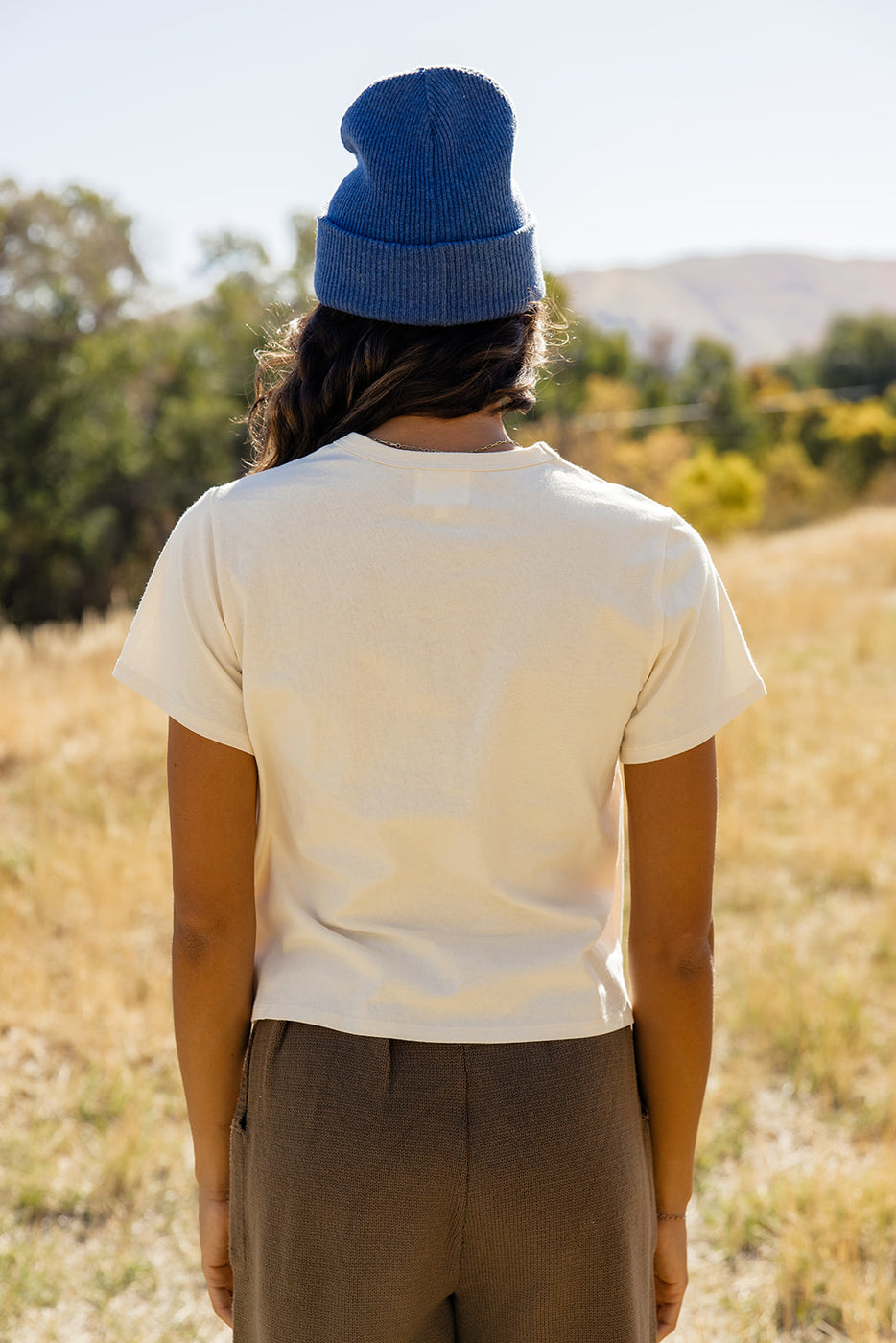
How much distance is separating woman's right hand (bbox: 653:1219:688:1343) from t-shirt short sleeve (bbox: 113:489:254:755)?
2.76 feet

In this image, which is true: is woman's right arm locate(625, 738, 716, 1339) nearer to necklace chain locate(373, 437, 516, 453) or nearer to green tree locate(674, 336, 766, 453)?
necklace chain locate(373, 437, 516, 453)

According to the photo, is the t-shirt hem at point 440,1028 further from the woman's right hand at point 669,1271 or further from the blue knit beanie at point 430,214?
the blue knit beanie at point 430,214

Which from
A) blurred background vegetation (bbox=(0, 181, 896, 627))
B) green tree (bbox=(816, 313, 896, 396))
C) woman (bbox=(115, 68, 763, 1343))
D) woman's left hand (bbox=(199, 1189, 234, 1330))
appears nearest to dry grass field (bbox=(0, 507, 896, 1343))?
woman's left hand (bbox=(199, 1189, 234, 1330))

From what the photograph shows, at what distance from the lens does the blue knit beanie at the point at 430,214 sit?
3.44ft

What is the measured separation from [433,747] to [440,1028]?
0.94ft

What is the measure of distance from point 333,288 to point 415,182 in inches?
5.2

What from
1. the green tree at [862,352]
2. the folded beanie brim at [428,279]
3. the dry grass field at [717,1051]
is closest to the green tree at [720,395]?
the green tree at [862,352]

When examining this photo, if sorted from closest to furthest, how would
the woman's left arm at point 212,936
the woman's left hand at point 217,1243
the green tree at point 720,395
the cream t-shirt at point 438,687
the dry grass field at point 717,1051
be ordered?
1. the cream t-shirt at point 438,687
2. the woman's left arm at point 212,936
3. the woman's left hand at point 217,1243
4. the dry grass field at point 717,1051
5. the green tree at point 720,395

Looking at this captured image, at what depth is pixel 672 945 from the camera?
47.8 inches

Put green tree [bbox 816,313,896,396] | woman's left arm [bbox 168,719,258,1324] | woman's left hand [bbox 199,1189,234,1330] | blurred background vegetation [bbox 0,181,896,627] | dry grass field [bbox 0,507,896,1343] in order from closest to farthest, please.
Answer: woman's left arm [bbox 168,719,258,1324]
woman's left hand [bbox 199,1189,234,1330]
dry grass field [bbox 0,507,896,1343]
blurred background vegetation [bbox 0,181,896,627]
green tree [bbox 816,313,896,396]

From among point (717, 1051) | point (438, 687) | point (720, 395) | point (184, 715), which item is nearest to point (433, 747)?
point (438, 687)

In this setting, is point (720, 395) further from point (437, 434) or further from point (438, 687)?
point (438, 687)

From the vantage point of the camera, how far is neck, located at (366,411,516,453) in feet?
3.59

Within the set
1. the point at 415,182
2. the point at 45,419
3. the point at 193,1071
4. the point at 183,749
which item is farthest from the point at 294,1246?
the point at 45,419
